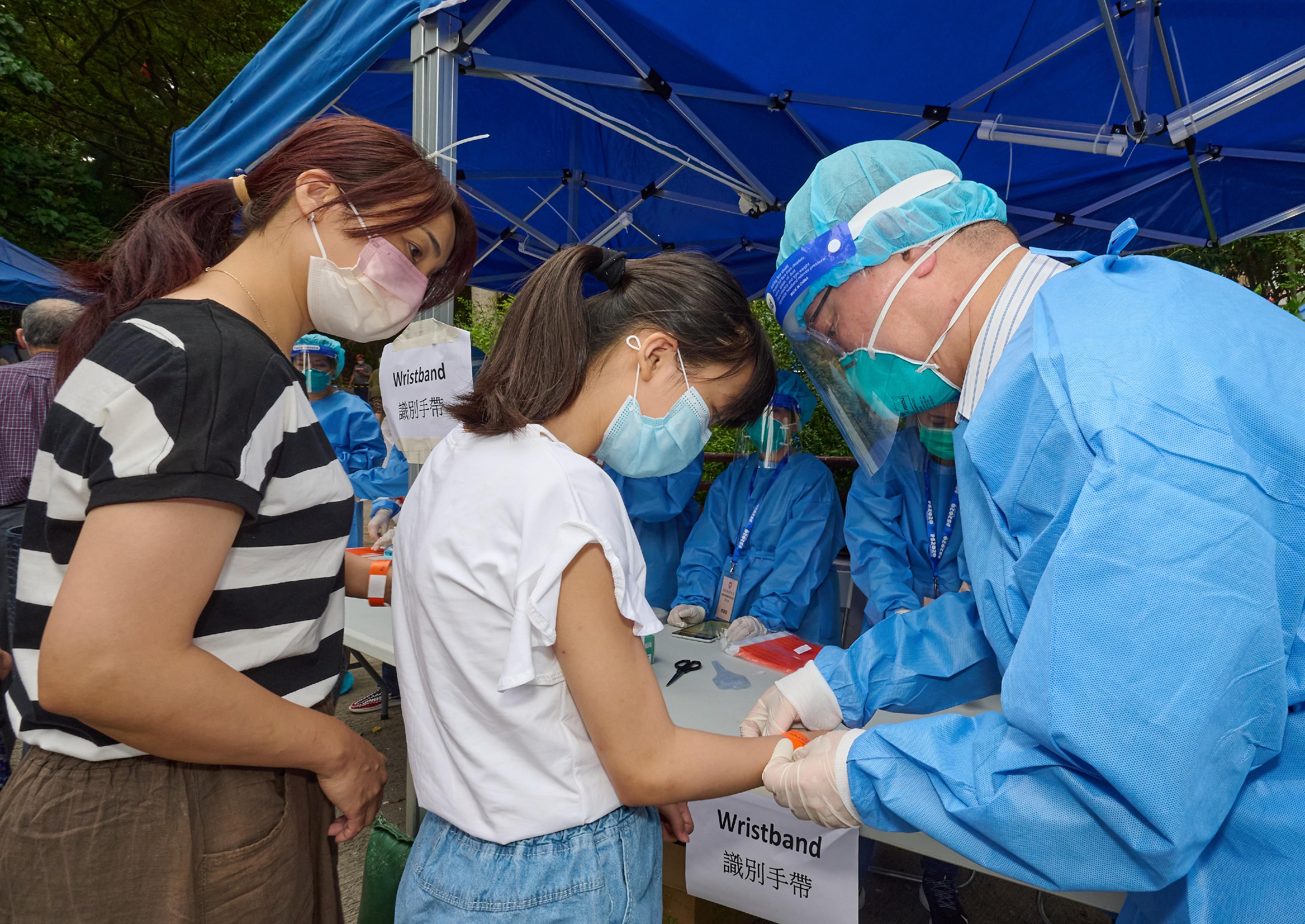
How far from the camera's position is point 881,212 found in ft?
4.21

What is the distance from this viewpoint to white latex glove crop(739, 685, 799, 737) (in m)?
1.49

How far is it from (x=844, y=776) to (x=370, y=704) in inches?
167

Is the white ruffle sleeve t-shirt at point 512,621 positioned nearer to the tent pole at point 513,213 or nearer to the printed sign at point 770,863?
the printed sign at point 770,863

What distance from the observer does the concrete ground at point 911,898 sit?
284 cm

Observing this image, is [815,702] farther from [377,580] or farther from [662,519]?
[662,519]

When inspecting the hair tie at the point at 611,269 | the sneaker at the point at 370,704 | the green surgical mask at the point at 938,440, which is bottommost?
the sneaker at the point at 370,704

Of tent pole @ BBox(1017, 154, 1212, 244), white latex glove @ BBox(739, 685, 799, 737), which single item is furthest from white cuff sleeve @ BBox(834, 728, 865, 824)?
tent pole @ BBox(1017, 154, 1212, 244)

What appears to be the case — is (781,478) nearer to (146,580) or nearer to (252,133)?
(252,133)

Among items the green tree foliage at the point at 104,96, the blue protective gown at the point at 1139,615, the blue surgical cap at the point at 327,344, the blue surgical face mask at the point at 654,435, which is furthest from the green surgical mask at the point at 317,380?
the green tree foliage at the point at 104,96

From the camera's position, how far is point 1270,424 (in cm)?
77

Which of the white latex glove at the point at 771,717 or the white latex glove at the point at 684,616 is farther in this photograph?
the white latex glove at the point at 684,616

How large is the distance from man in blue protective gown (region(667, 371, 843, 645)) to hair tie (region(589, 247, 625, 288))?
2.22 meters

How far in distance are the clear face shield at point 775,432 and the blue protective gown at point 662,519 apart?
367 mm

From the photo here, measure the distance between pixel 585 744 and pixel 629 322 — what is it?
0.69 metres
